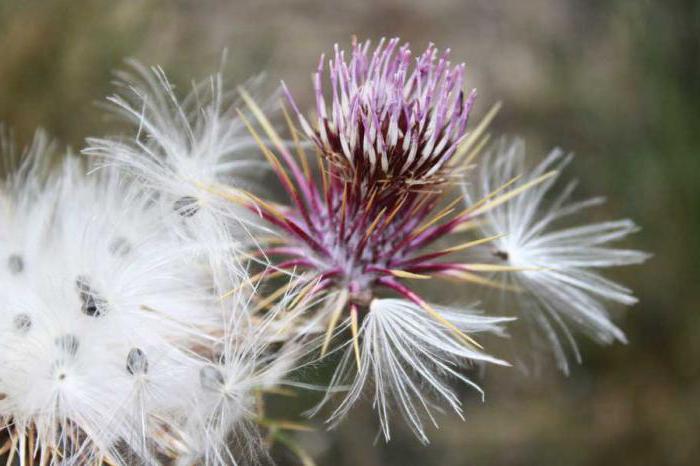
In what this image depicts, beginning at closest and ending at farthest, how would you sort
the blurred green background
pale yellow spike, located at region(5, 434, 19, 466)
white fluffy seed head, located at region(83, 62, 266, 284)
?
pale yellow spike, located at region(5, 434, 19, 466), white fluffy seed head, located at region(83, 62, 266, 284), the blurred green background

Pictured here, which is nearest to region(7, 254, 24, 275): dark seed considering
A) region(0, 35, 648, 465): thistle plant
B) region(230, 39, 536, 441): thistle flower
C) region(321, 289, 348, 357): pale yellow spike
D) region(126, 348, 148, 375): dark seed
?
region(0, 35, 648, 465): thistle plant

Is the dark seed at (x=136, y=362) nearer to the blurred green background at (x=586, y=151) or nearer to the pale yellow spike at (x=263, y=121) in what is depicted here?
the pale yellow spike at (x=263, y=121)

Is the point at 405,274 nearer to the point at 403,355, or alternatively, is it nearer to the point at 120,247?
the point at 403,355

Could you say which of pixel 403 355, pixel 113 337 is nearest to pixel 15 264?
pixel 113 337

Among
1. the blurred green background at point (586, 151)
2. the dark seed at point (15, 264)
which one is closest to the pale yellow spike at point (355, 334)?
the dark seed at point (15, 264)

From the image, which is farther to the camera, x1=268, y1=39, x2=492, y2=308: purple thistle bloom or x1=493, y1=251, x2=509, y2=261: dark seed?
x1=493, y1=251, x2=509, y2=261: dark seed

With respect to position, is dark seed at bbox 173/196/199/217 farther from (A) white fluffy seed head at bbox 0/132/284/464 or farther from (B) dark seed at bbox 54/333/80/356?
(B) dark seed at bbox 54/333/80/356
